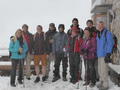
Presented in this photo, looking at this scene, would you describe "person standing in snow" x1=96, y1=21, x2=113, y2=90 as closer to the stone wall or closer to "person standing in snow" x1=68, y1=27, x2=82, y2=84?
"person standing in snow" x1=68, y1=27, x2=82, y2=84

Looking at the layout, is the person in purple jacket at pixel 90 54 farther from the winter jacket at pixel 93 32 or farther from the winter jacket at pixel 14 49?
the winter jacket at pixel 14 49

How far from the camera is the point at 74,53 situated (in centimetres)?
724

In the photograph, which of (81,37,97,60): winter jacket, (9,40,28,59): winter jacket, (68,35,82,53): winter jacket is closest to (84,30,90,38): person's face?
(81,37,97,60): winter jacket

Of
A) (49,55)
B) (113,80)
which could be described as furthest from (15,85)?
(113,80)

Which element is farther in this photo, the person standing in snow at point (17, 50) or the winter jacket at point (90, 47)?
the person standing in snow at point (17, 50)

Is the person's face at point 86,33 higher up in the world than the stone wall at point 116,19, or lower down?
lower down

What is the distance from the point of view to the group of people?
638 cm

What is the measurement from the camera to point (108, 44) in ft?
19.9

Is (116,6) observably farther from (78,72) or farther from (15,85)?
(15,85)

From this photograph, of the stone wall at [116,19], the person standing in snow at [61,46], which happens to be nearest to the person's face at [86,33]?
the person standing in snow at [61,46]

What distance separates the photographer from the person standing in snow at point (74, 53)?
7.21 m

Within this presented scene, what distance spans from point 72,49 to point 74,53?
0.54 feet

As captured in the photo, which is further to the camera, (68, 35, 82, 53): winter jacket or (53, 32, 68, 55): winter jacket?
(53, 32, 68, 55): winter jacket

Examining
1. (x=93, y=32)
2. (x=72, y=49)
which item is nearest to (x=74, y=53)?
(x=72, y=49)
